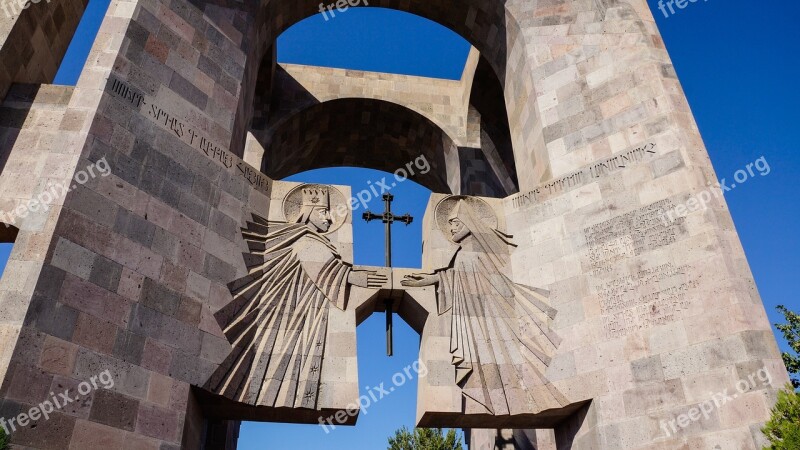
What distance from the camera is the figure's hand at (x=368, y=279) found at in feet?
35.2

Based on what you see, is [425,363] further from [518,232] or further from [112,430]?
[112,430]

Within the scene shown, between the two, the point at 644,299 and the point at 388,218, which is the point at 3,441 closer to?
the point at 388,218

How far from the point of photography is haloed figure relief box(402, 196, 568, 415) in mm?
9703

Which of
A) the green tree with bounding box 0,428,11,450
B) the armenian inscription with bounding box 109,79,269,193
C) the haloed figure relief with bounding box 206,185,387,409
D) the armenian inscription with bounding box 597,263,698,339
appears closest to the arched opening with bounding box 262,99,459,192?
the armenian inscription with bounding box 109,79,269,193

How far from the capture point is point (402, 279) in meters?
10.9

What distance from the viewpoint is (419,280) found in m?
→ 10.9

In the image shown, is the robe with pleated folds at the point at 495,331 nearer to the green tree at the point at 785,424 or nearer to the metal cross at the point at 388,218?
the metal cross at the point at 388,218

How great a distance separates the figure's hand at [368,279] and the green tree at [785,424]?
245 inches

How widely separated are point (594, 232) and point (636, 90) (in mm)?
3189

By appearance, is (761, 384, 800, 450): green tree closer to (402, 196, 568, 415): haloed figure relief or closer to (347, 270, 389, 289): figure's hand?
(402, 196, 568, 415): haloed figure relief

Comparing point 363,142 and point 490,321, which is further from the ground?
point 363,142

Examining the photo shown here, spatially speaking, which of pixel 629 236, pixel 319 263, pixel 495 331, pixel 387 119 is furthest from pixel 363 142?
pixel 629 236

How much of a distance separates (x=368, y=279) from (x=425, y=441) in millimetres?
15317

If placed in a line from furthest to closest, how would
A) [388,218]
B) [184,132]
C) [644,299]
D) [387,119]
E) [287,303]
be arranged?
[387,119] < [388,218] < [184,132] < [287,303] < [644,299]
